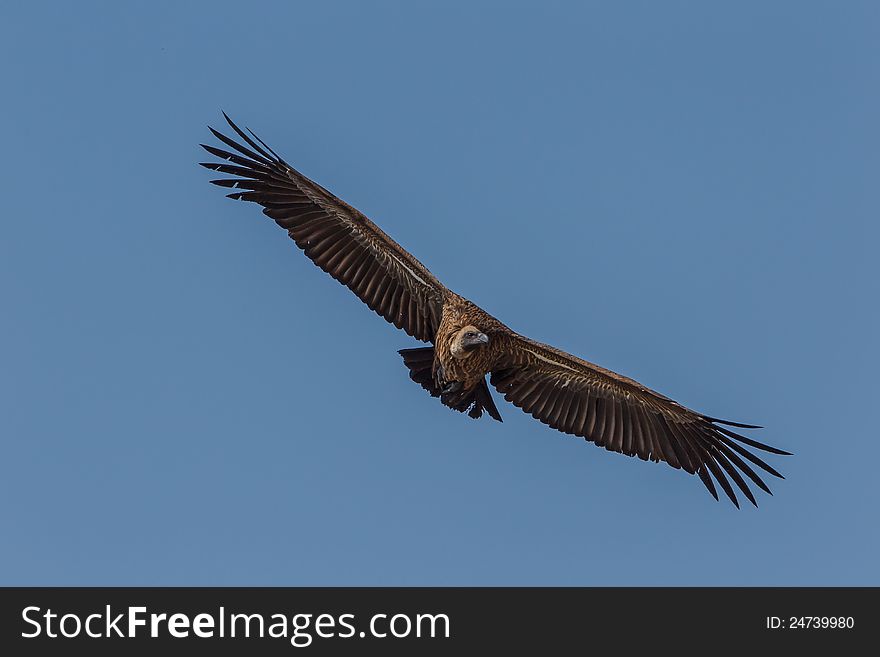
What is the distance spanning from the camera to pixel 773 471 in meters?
17.8

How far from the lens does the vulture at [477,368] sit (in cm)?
1827

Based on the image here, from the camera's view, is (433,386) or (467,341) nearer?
(467,341)

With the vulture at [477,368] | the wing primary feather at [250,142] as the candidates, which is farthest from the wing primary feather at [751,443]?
the wing primary feather at [250,142]

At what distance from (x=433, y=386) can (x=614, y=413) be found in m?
3.00

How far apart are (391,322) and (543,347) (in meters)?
2.43

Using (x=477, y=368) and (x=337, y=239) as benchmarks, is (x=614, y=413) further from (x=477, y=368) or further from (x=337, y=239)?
(x=337, y=239)

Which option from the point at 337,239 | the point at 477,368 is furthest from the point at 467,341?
the point at 337,239

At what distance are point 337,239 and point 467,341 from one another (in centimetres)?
292

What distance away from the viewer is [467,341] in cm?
1733

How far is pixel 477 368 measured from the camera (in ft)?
58.7

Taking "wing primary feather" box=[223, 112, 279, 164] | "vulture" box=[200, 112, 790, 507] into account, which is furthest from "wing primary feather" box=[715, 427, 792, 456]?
"wing primary feather" box=[223, 112, 279, 164]

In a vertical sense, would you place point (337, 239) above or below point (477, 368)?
above

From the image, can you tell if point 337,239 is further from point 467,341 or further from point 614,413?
point 614,413
